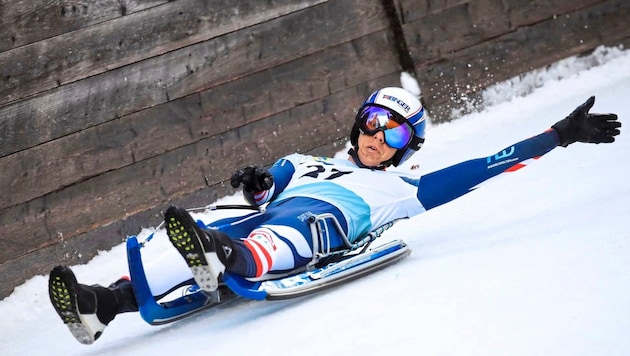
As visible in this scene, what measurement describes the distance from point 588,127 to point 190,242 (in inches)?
72.4

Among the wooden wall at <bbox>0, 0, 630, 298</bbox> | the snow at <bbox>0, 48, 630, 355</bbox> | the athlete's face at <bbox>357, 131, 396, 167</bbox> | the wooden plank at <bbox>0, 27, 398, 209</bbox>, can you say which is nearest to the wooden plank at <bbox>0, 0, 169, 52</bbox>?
the wooden wall at <bbox>0, 0, 630, 298</bbox>

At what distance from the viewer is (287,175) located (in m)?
4.29

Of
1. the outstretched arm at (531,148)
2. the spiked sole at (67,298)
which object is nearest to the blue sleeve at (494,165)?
the outstretched arm at (531,148)

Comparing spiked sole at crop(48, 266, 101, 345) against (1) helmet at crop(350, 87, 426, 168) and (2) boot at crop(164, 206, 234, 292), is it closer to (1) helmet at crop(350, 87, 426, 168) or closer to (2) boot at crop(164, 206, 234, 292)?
(2) boot at crop(164, 206, 234, 292)

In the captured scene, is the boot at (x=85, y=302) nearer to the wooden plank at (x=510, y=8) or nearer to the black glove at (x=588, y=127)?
the black glove at (x=588, y=127)

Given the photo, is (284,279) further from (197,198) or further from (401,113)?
(197,198)

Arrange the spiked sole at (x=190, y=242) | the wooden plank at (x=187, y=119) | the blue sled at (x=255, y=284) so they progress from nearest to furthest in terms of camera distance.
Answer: the spiked sole at (x=190, y=242) → the blue sled at (x=255, y=284) → the wooden plank at (x=187, y=119)

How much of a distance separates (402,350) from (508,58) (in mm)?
4210

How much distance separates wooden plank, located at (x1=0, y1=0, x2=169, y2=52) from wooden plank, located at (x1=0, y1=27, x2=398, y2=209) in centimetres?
59

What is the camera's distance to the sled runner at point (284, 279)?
3.54 m

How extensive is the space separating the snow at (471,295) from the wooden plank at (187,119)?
485 millimetres

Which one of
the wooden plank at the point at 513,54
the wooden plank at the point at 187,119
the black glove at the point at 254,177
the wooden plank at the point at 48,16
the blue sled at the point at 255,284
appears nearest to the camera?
the blue sled at the point at 255,284

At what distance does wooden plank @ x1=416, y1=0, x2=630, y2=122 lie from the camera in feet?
20.8

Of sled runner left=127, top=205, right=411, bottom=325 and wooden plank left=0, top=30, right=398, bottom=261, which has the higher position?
wooden plank left=0, top=30, right=398, bottom=261
